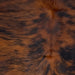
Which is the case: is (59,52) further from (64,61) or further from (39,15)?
(39,15)

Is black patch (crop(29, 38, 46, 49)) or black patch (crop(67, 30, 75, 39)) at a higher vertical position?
black patch (crop(67, 30, 75, 39))

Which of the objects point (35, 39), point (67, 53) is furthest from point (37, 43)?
point (67, 53)

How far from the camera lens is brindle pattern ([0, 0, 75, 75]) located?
60 cm

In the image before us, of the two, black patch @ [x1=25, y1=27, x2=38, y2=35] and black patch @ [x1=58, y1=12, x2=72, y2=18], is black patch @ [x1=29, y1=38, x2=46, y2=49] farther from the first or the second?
black patch @ [x1=58, y1=12, x2=72, y2=18]

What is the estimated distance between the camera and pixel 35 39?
2.09 feet

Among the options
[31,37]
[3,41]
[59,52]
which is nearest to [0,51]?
[3,41]

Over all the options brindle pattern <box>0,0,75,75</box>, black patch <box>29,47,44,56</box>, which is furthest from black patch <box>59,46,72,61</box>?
black patch <box>29,47,44,56</box>

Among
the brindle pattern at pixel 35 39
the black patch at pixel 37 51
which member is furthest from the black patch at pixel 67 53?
the black patch at pixel 37 51

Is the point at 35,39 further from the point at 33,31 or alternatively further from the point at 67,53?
the point at 67,53

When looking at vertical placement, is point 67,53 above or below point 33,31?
below

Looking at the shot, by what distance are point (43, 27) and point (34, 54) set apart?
0.44ft

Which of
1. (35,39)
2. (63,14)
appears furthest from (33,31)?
(63,14)

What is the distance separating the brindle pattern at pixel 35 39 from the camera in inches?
23.6

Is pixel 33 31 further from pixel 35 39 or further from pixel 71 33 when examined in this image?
pixel 71 33
